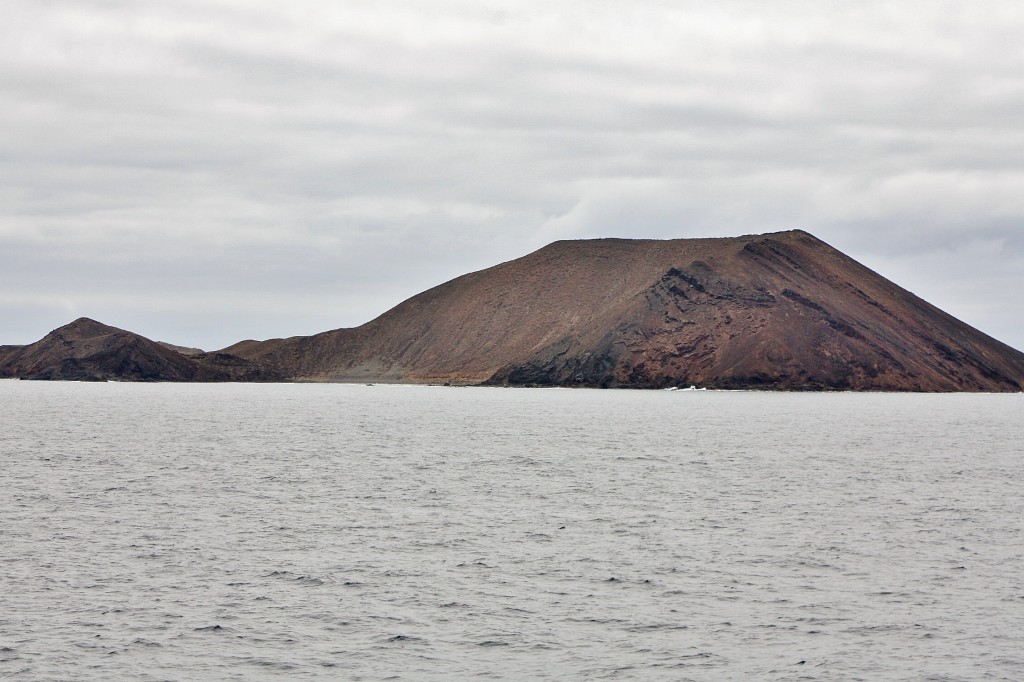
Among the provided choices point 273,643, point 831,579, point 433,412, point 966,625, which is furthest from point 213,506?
point 433,412

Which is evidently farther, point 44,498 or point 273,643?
point 44,498

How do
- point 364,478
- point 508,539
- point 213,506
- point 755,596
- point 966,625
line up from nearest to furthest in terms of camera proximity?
point 966,625, point 755,596, point 508,539, point 213,506, point 364,478

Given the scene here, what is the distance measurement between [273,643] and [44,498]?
26533mm

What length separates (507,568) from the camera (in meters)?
32.1

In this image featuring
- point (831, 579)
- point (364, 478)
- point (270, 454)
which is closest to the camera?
point (831, 579)

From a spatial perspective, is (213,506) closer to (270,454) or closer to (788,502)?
(788,502)

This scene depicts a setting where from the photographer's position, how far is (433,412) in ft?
469

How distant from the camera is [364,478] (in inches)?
2261

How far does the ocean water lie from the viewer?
75.6 ft

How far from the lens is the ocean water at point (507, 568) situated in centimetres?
2305

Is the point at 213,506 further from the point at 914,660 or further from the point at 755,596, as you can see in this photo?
the point at 914,660

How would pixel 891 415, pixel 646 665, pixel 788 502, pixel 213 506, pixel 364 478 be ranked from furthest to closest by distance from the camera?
pixel 891 415 < pixel 364 478 < pixel 788 502 < pixel 213 506 < pixel 646 665

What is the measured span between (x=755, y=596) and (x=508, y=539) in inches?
421

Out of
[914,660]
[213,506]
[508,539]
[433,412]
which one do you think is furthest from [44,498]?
[433,412]
